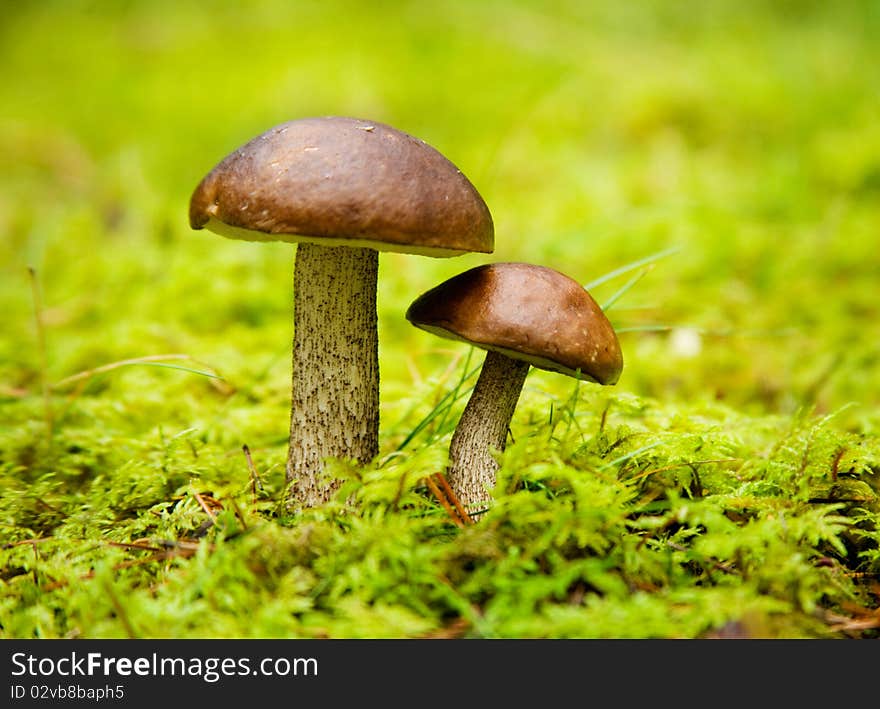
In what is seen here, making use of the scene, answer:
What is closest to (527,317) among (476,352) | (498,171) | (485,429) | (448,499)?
(485,429)

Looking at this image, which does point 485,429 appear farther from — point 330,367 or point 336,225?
point 336,225

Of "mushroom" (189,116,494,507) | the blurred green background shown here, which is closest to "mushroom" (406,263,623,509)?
"mushroom" (189,116,494,507)

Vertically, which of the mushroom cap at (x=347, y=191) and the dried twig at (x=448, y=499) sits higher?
the mushroom cap at (x=347, y=191)

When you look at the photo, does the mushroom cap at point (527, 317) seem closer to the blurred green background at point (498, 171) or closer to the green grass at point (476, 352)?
the green grass at point (476, 352)

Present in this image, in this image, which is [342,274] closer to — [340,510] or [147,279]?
[340,510]

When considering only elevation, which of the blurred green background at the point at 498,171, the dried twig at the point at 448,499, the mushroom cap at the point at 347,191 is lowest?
the dried twig at the point at 448,499

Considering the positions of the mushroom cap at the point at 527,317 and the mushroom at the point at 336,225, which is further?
the mushroom cap at the point at 527,317

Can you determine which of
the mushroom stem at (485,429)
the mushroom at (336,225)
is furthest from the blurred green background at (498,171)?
the mushroom at (336,225)
